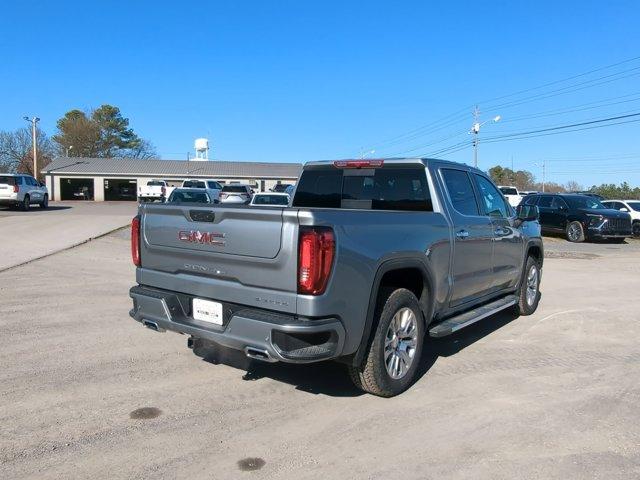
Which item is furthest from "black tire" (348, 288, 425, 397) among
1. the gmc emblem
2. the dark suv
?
the dark suv

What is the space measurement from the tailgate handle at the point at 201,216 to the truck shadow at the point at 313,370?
1.52m

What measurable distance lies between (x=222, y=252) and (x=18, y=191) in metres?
27.8

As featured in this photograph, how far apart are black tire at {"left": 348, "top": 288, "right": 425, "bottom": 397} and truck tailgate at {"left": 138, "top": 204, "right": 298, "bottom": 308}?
0.90m

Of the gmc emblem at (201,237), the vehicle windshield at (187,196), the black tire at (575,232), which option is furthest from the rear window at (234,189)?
the gmc emblem at (201,237)

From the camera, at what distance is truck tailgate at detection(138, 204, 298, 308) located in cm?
376

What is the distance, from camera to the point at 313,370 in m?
5.13

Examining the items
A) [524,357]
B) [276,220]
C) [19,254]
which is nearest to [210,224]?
[276,220]

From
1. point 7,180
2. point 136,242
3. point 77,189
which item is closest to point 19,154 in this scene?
point 77,189

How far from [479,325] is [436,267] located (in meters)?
2.57

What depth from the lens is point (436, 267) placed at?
16.0ft

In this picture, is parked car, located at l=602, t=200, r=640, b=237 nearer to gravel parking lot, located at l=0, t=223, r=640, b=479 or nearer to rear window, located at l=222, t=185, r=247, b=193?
rear window, located at l=222, t=185, r=247, b=193

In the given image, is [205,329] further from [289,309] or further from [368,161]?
[368,161]

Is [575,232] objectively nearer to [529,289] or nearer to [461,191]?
[529,289]

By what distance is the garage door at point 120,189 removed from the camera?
52.8 m
